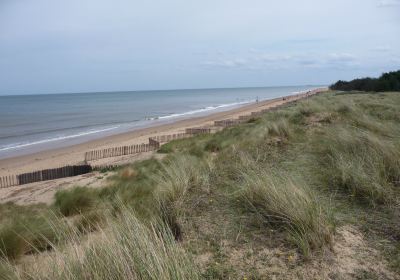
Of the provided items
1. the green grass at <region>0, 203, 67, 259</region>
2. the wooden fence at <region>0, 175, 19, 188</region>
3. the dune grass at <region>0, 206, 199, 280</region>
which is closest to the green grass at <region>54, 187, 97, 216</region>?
the green grass at <region>0, 203, 67, 259</region>

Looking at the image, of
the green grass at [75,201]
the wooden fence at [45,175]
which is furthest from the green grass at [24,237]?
the wooden fence at [45,175]

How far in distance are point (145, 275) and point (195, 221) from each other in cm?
202

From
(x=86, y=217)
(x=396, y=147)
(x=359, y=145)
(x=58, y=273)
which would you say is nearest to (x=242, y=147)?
(x=359, y=145)

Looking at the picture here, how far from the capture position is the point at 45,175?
16.2 meters

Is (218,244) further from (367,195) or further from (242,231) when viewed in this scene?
(367,195)

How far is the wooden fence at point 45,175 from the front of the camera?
1596 centimetres

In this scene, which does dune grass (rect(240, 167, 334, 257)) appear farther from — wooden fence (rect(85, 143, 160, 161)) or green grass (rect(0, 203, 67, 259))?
wooden fence (rect(85, 143, 160, 161))

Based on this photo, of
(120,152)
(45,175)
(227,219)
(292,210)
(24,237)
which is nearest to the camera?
(292,210)

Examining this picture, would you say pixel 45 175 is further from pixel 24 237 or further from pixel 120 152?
pixel 24 237

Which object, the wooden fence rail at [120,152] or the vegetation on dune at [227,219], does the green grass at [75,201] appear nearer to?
the vegetation on dune at [227,219]

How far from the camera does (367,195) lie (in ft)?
17.5

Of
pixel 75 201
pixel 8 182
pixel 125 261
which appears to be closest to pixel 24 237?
pixel 75 201

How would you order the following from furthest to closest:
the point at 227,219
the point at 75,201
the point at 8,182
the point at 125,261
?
the point at 8,182 < the point at 75,201 < the point at 227,219 < the point at 125,261

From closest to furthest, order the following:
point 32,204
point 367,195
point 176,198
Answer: point 367,195
point 176,198
point 32,204
